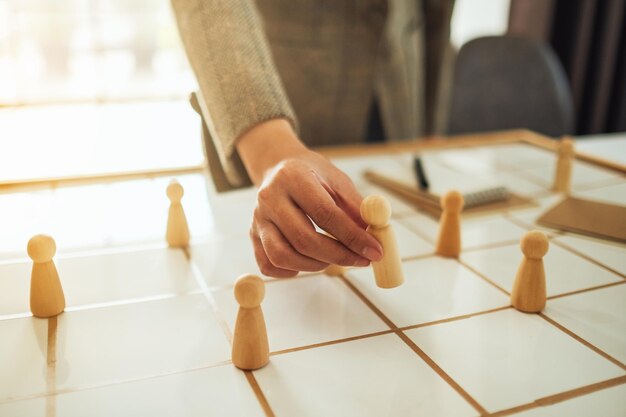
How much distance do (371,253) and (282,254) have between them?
101 millimetres

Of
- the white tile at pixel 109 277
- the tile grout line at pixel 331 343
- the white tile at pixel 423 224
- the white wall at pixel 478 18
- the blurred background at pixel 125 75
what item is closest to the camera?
the tile grout line at pixel 331 343

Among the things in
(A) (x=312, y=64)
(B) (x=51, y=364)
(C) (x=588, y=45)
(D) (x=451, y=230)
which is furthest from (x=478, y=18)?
(B) (x=51, y=364)

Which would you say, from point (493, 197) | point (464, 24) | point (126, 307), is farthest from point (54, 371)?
point (464, 24)

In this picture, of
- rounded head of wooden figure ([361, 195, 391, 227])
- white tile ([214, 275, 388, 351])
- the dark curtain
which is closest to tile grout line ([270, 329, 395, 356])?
white tile ([214, 275, 388, 351])

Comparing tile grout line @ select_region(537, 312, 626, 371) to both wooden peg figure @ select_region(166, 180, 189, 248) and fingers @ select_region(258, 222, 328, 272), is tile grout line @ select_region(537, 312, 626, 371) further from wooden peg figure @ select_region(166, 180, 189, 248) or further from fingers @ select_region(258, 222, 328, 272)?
wooden peg figure @ select_region(166, 180, 189, 248)

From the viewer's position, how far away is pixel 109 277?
2.73 ft

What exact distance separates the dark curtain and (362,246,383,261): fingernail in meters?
2.37

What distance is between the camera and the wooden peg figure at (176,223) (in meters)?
0.92

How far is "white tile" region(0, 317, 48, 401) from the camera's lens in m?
0.60

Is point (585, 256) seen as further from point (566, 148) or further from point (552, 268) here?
point (566, 148)

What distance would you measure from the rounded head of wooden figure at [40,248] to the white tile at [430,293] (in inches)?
15.0

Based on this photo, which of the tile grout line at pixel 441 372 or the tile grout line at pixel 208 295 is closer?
the tile grout line at pixel 441 372

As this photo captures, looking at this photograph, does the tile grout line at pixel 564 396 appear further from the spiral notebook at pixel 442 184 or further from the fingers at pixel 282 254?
the spiral notebook at pixel 442 184

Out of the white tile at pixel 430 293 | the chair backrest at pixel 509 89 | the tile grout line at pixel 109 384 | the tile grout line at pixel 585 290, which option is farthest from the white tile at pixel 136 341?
the chair backrest at pixel 509 89
